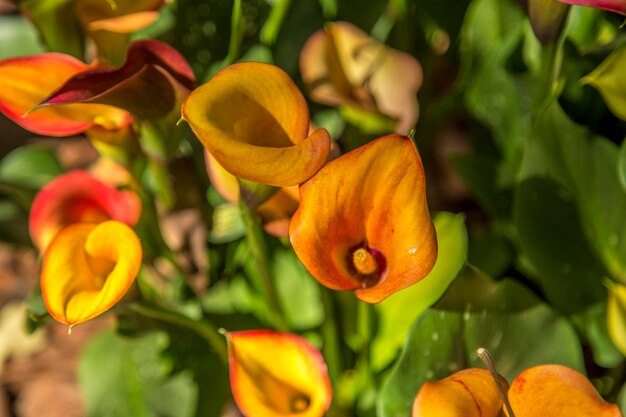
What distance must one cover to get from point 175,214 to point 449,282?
58 centimetres

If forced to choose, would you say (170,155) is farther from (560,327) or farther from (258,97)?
(560,327)

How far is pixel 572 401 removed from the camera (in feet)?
1.79

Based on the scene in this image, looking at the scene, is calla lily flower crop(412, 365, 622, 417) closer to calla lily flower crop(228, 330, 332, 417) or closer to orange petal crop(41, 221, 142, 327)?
calla lily flower crop(228, 330, 332, 417)

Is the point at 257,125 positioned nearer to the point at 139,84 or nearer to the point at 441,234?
the point at 139,84

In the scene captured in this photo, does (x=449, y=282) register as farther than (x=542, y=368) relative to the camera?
Yes

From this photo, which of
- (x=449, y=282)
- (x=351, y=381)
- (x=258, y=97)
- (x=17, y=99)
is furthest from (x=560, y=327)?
(x=17, y=99)

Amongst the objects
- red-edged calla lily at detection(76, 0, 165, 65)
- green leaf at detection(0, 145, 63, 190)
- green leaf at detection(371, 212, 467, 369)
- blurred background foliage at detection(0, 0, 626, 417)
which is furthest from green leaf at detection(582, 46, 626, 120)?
green leaf at detection(0, 145, 63, 190)

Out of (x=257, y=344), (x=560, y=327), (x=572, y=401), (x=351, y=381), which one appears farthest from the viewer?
(x=351, y=381)

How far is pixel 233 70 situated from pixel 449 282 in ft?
1.01

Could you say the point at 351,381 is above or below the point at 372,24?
below

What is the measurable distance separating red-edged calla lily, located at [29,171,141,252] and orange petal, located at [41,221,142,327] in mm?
43

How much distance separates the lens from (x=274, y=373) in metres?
0.68

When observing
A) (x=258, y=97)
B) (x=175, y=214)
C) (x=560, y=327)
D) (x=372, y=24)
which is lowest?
(x=175, y=214)

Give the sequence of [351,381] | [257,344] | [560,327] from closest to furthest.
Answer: [257,344] → [560,327] → [351,381]
